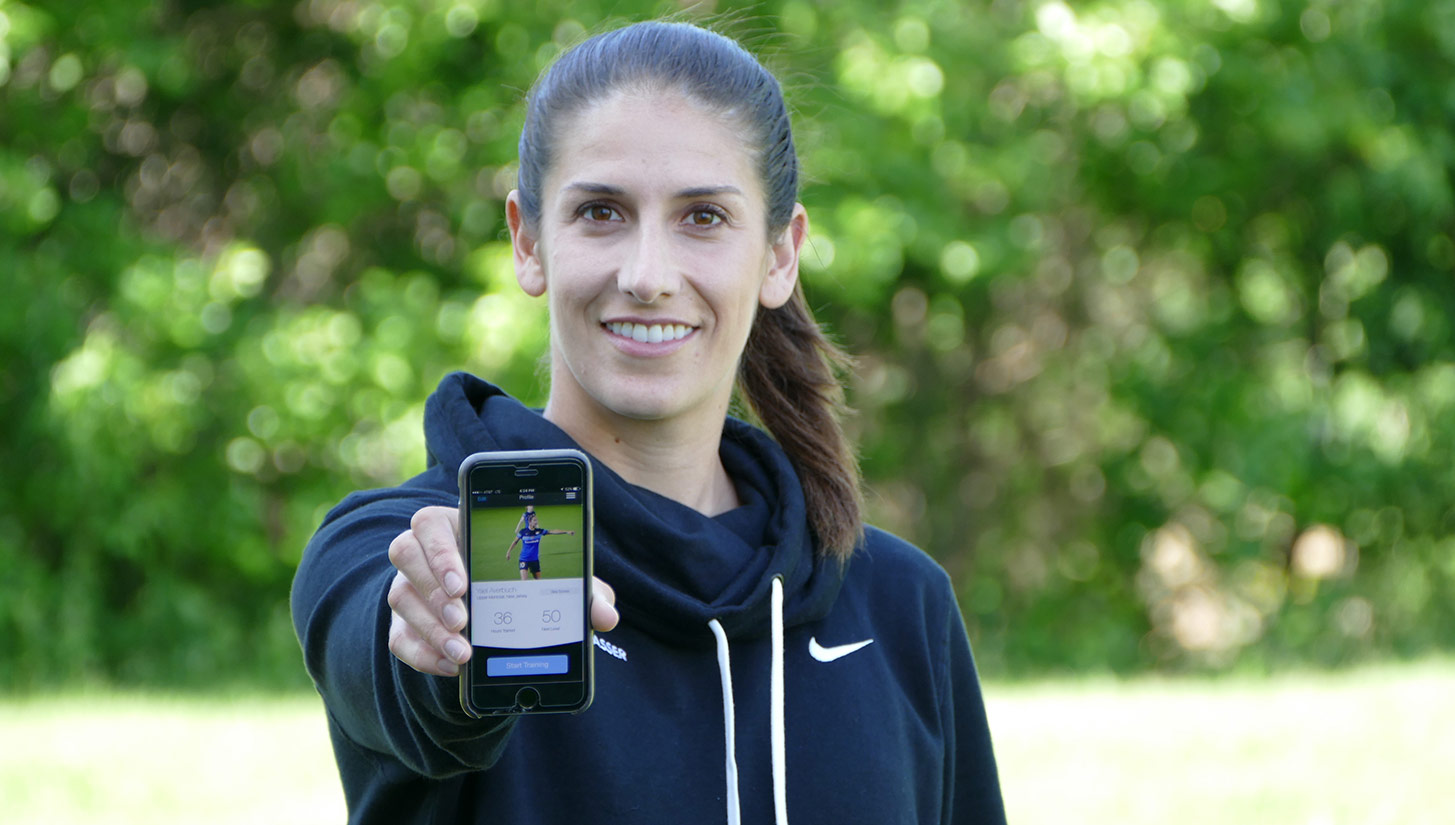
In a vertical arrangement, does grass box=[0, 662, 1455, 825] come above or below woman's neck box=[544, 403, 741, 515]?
below

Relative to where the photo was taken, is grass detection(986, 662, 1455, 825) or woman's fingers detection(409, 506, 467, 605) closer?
woman's fingers detection(409, 506, 467, 605)

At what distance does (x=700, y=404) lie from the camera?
82.3 inches

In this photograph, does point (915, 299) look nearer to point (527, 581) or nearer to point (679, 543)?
point (679, 543)

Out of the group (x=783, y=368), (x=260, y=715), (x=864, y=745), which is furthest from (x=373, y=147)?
(x=864, y=745)

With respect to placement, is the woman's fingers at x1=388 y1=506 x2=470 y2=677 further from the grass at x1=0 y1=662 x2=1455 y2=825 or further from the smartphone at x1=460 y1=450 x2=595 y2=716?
the grass at x1=0 y1=662 x2=1455 y2=825

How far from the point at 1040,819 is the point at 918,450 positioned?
5313mm

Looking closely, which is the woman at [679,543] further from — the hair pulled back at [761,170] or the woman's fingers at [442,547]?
the woman's fingers at [442,547]

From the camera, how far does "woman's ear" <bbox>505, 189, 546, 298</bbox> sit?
6.85ft

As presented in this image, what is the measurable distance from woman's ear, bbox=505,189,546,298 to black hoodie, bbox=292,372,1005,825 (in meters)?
0.16

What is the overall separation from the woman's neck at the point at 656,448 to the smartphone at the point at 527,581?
53 centimetres

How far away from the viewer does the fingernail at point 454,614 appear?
1358 millimetres

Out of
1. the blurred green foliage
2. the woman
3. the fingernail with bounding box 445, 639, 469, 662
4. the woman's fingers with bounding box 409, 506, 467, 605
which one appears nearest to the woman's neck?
the woman

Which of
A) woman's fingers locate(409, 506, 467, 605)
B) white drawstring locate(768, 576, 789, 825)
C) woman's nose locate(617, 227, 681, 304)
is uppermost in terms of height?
woman's nose locate(617, 227, 681, 304)

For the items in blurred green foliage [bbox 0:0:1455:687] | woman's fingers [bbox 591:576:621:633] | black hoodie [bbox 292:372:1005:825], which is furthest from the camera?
blurred green foliage [bbox 0:0:1455:687]
